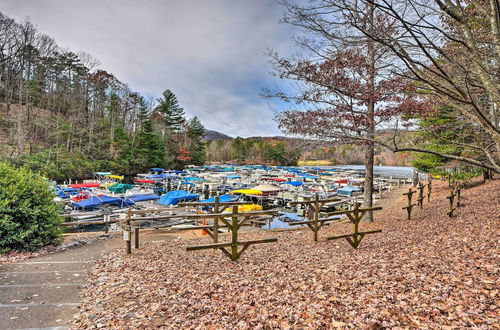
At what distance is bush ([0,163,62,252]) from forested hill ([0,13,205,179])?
85.6ft

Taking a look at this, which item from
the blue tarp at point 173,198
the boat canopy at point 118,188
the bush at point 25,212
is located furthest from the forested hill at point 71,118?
the bush at point 25,212

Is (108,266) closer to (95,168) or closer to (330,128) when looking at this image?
(330,128)

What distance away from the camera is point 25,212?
27.8ft

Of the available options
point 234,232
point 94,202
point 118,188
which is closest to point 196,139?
point 118,188

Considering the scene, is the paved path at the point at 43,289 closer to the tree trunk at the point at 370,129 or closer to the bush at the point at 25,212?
the bush at the point at 25,212

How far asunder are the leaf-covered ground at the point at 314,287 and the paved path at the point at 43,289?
388 millimetres

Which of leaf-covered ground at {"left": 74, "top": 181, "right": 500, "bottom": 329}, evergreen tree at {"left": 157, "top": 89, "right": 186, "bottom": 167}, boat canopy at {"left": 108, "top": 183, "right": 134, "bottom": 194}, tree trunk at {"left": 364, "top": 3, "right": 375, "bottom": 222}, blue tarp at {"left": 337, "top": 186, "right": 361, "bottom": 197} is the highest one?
evergreen tree at {"left": 157, "top": 89, "right": 186, "bottom": 167}

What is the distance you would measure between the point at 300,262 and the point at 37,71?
6050 cm

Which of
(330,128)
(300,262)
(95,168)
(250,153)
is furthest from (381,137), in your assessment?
(250,153)

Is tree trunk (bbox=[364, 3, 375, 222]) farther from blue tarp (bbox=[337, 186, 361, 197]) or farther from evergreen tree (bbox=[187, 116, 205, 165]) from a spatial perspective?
evergreen tree (bbox=[187, 116, 205, 165])

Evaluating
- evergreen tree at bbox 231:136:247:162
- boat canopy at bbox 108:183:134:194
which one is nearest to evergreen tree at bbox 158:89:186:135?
evergreen tree at bbox 231:136:247:162

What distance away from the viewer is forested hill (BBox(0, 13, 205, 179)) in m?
34.9

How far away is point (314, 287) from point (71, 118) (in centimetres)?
5413

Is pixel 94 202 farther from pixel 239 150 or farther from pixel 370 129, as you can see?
pixel 239 150
